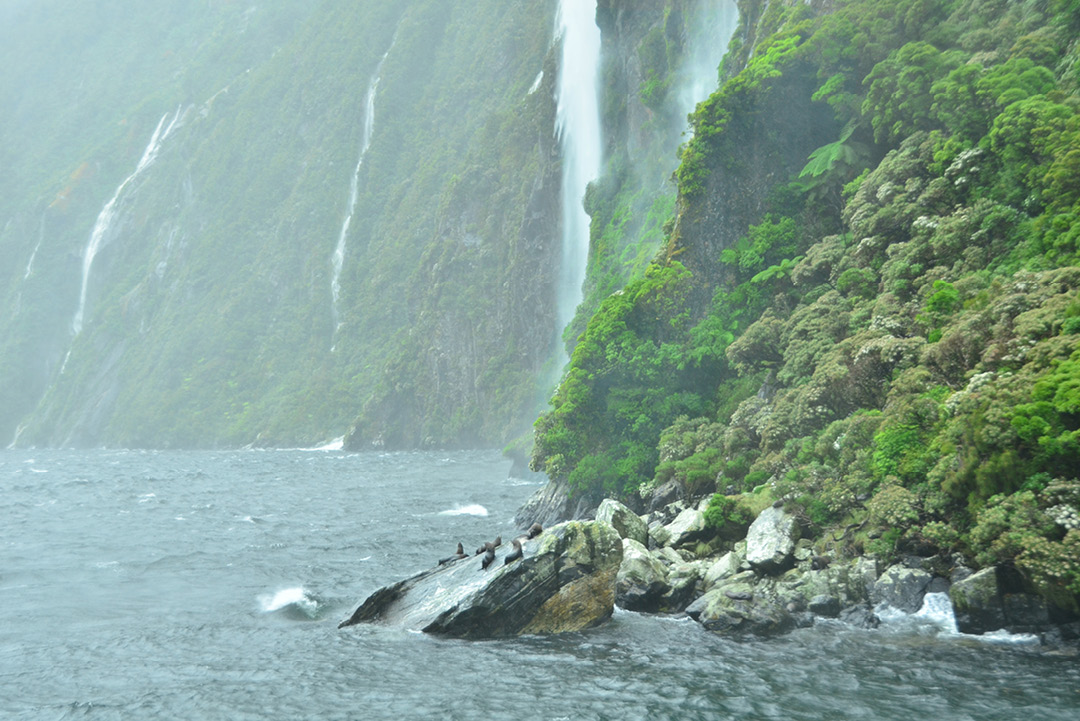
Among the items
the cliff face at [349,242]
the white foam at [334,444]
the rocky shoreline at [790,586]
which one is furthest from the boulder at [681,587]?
the white foam at [334,444]

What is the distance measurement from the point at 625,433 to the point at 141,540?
25.4m

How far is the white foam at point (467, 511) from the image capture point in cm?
4491

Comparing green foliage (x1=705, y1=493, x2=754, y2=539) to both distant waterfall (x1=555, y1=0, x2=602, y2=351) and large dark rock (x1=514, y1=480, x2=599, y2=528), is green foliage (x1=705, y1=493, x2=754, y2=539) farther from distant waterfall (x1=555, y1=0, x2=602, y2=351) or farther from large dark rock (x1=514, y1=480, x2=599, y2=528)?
distant waterfall (x1=555, y1=0, x2=602, y2=351)

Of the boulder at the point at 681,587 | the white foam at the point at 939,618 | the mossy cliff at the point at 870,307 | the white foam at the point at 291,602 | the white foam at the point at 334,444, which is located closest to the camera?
the white foam at the point at 939,618

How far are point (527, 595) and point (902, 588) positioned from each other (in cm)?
971

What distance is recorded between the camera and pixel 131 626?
2441 centimetres

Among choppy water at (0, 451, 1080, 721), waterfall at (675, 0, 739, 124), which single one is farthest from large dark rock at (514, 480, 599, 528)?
waterfall at (675, 0, 739, 124)

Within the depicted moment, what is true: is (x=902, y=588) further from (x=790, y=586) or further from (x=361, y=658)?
(x=361, y=658)

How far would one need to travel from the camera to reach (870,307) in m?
29.4

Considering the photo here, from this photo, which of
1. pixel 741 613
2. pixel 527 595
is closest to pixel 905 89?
pixel 741 613

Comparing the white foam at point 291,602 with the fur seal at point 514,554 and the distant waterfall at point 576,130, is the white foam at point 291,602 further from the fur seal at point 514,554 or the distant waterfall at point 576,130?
the distant waterfall at point 576,130

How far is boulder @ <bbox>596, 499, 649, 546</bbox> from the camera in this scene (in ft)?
87.4

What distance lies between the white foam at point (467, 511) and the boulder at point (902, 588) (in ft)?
90.8

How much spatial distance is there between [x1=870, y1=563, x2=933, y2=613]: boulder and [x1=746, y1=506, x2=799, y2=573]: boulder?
2.82 metres
